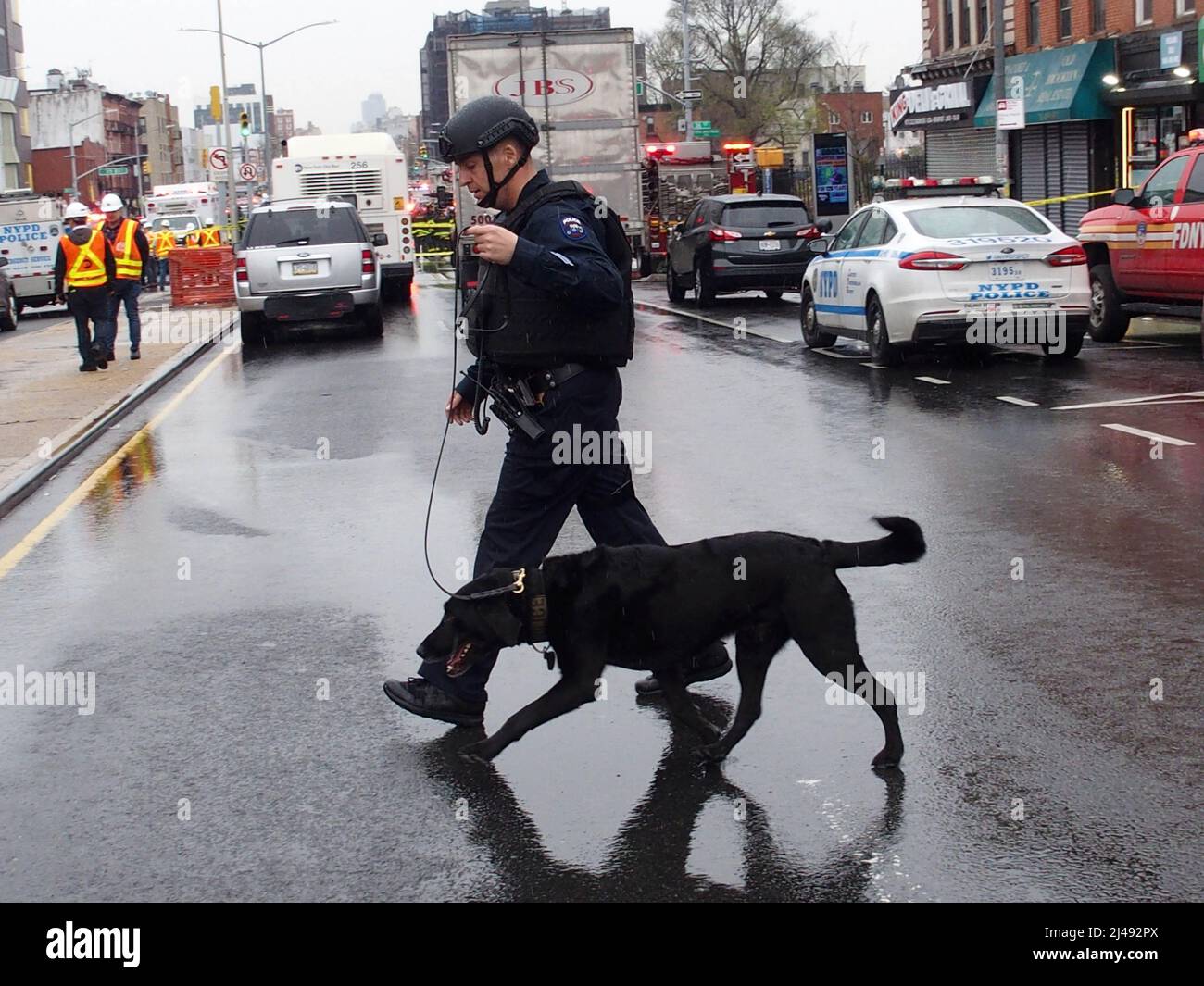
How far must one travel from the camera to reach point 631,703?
6020mm

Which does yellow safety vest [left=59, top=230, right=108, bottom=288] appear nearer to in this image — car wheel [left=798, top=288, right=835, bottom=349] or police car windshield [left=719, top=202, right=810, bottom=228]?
car wheel [left=798, top=288, right=835, bottom=349]

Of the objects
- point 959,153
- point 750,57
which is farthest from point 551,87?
point 750,57

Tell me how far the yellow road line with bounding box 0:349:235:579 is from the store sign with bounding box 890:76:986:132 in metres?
27.7

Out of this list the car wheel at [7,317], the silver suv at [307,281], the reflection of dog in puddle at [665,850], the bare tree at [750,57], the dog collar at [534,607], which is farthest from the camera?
the bare tree at [750,57]

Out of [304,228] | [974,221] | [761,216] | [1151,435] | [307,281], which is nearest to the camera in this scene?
[1151,435]

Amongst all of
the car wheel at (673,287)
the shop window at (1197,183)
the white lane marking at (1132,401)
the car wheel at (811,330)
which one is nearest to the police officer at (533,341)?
the white lane marking at (1132,401)

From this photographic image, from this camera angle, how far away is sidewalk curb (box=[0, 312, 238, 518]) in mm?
11023

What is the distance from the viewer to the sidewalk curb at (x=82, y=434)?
11.0 meters

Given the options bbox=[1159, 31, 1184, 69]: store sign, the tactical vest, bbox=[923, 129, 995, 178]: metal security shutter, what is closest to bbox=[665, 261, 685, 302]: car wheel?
bbox=[1159, 31, 1184, 69]: store sign

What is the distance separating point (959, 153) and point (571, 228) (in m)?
39.4

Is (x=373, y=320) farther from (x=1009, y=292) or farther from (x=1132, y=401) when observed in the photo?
(x=1132, y=401)

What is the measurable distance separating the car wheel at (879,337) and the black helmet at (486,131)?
10.5 meters

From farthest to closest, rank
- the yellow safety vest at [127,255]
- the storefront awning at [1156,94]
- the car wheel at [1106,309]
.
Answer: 1. the storefront awning at [1156,94]
2. the yellow safety vest at [127,255]
3. the car wheel at [1106,309]

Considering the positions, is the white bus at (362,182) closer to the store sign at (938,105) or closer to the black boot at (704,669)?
the store sign at (938,105)
